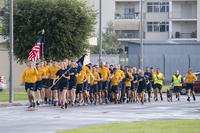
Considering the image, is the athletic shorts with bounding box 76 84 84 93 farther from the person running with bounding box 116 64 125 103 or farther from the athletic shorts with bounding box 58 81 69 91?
the person running with bounding box 116 64 125 103

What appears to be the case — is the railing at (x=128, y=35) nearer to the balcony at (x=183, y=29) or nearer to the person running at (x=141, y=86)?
the balcony at (x=183, y=29)

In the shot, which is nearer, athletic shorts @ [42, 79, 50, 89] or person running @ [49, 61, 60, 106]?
person running @ [49, 61, 60, 106]

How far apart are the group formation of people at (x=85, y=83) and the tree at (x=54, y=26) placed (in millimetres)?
9076

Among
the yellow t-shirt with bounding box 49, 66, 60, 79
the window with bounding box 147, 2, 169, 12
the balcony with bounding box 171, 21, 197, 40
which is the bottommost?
the yellow t-shirt with bounding box 49, 66, 60, 79

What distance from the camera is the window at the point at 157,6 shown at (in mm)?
93312

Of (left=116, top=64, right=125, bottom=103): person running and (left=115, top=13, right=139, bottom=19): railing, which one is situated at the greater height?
(left=115, top=13, right=139, bottom=19): railing

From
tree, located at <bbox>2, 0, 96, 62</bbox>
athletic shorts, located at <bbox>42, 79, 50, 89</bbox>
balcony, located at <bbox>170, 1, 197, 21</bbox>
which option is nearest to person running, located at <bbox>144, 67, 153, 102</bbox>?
athletic shorts, located at <bbox>42, 79, 50, 89</bbox>

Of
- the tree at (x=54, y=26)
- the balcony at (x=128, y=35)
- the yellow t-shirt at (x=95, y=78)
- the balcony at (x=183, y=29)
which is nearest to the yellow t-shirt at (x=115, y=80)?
the yellow t-shirt at (x=95, y=78)

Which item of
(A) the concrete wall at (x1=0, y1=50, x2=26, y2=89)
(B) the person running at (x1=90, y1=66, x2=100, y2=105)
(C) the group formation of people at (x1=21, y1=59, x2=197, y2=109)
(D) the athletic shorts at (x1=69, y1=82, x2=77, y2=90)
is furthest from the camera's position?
(A) the concrete wall at (x1=0, y1=50, x2=26, y2=89)

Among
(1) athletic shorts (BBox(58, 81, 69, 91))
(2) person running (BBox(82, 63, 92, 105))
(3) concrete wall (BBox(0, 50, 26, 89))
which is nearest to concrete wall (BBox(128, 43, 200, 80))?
(3) concrete wall (BBox(0, 50, 26, 89))

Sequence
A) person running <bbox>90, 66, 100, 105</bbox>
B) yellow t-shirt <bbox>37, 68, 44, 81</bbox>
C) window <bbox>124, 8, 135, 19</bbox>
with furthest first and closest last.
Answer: window <bbox>124, 8, 135, 19</bbox> → person running <bbox>90, 66, 100, 105</bbox> → yellow t-shirt <bbox>37, 68, 44, 81</bbox>

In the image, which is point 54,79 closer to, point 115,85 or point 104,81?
point 104,81

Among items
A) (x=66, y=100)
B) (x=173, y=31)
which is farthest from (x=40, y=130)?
(x=173, y=31)

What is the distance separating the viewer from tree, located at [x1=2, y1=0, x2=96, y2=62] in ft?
171
